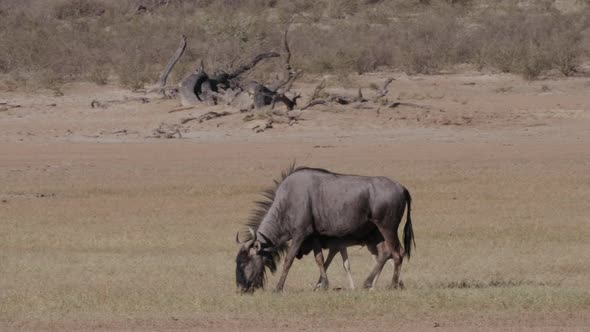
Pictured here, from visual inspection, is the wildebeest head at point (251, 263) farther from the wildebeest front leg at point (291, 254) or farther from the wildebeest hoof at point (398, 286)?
the wildebeest hoof at point (398, 286)

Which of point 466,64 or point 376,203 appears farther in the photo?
point 466,64

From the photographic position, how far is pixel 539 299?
11.0 meters

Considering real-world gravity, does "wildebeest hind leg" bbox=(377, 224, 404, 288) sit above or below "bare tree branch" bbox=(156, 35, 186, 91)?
above

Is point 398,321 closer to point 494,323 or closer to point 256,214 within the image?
point 494,323

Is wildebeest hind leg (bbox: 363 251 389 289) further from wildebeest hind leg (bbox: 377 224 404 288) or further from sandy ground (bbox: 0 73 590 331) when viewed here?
sandy ground (bbox: 0 73 590 331)

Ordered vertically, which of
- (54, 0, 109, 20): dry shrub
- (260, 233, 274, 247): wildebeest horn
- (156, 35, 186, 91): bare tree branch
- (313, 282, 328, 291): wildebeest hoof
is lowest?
(54, 0, 109, 20): dry shrub

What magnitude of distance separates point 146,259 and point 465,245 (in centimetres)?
385

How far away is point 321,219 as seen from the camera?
38.7ft

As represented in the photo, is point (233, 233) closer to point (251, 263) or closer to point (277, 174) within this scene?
point (251, 263)

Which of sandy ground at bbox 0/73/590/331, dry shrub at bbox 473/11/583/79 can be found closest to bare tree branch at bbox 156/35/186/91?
sandy ground at bbox 0/73/590/331

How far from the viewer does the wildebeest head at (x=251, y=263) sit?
11594 millimetres

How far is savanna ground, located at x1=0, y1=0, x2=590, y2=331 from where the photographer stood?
10.9m

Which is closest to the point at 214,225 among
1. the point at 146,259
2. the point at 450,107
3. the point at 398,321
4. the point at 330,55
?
the point at 146,259

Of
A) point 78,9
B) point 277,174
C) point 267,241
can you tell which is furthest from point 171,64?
point 267,241
